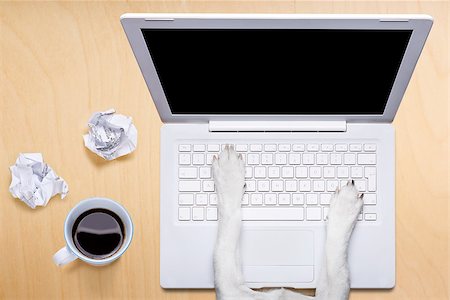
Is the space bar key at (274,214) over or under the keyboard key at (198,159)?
under

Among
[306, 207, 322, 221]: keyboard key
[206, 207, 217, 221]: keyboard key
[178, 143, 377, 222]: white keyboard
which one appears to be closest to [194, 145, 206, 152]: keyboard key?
[178, 143, 377, 222]: white keyboard

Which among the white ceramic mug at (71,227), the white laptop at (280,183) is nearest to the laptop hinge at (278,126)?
the white laptop at (280,183)

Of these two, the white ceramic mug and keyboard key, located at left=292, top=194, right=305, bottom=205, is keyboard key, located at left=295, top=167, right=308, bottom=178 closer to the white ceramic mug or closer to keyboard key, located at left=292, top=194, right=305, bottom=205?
keyboard key, located at left=292, top=194, right=305, bottom=205

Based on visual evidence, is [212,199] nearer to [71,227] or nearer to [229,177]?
[229,177]

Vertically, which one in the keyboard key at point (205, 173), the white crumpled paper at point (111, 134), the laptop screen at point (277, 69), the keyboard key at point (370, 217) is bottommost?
the keyboard key at point (370, 217)

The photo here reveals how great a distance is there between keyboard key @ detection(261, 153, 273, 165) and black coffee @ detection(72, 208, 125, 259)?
10.4 inches

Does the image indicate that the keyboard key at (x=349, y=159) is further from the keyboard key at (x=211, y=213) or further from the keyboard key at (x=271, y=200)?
the keyboard key at (x=211, y=213)

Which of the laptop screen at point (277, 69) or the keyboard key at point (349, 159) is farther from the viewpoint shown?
the keyboard key at point (349, 159)

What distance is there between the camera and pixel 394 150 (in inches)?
35.5

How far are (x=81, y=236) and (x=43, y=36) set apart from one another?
357 millimetres

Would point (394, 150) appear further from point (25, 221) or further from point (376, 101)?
point (25, 221)

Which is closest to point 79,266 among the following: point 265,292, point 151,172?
point 151,172

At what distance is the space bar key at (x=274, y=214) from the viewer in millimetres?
889

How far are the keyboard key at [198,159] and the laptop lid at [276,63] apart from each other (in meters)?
0.06
